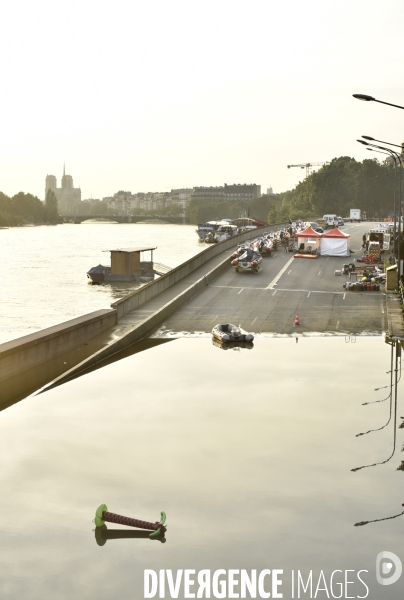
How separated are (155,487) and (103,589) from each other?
5.86 m

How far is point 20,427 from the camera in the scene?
30.1 meters

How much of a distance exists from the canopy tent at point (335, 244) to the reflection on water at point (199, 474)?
4147cm

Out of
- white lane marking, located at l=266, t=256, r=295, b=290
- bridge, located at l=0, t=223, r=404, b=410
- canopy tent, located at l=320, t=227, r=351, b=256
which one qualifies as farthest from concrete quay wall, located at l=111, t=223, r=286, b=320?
canopy tent, located at l=320, t=227, r=351, b=256

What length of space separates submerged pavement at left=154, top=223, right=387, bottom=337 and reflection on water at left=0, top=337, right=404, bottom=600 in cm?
911

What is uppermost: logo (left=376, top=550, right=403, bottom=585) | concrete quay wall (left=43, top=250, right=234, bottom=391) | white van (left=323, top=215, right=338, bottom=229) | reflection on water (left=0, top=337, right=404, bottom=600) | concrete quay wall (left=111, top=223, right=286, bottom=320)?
white van (left=323, top=215, right=338, bottom=229)

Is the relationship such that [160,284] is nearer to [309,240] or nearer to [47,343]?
[47,343]

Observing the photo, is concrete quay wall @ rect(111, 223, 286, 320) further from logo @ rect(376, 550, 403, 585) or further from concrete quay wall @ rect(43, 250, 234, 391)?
logo @ rect(376, 550, 403, 585)

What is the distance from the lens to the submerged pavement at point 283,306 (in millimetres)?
48969

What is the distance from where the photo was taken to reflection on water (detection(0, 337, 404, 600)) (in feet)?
63.9

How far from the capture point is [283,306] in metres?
54.9

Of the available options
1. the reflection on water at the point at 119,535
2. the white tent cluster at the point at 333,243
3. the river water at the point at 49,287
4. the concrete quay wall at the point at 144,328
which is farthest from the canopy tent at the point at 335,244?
the reflection on water at the point at 119,535

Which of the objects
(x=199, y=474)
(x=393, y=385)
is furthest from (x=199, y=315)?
(x=199, y=474)

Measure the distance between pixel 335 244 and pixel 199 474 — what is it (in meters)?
A: 57.7

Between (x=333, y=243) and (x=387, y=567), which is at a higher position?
(x=333, y=243)
